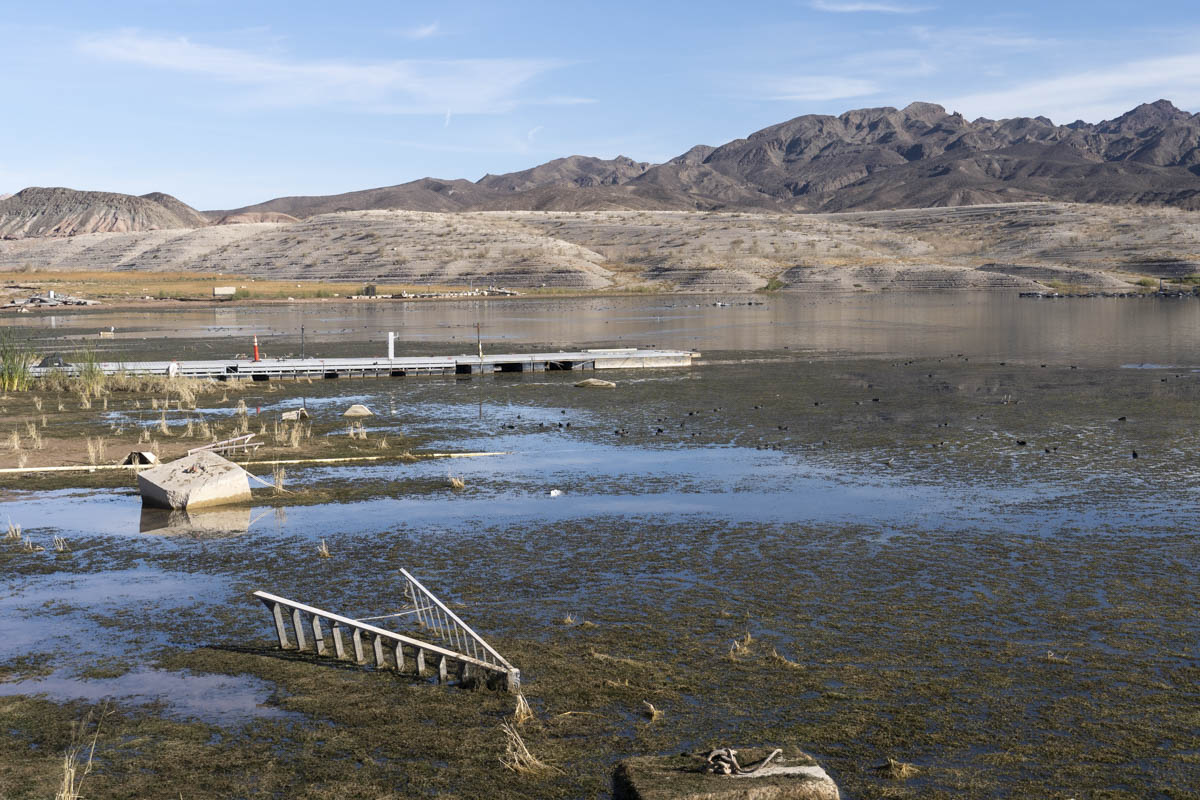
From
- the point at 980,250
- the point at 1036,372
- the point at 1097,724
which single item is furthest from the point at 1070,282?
the point at 1097,724

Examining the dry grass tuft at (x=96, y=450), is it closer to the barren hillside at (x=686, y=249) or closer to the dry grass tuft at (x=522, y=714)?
the dry grass tuft at (x=522, y=714)

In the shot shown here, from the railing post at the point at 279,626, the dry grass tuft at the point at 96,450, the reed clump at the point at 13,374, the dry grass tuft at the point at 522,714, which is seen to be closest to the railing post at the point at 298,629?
the railing post at the point at 279,626

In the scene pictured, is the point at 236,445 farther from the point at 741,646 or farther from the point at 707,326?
the point at 707,326

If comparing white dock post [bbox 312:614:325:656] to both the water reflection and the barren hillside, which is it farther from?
the barren hillside

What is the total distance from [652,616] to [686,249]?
434 feet

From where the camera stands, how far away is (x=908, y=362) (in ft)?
142

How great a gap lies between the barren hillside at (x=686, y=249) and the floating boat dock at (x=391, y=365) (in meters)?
78.5

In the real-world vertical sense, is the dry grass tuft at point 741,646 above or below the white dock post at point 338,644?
below

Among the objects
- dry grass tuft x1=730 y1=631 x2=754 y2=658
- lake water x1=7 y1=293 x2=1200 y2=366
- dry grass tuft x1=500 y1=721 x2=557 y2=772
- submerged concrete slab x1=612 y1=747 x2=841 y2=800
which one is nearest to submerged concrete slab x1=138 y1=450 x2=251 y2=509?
dry grass tuft x1=730 y1=631 x2=754 y2=658

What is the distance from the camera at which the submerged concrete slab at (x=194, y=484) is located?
18531 millimetres

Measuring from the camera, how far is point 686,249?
143250mm

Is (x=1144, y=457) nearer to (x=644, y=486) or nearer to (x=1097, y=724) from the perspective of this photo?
(x=644, y=486)

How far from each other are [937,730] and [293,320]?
7225 centimetres

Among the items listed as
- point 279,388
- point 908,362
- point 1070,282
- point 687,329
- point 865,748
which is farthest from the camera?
point 1070,282
